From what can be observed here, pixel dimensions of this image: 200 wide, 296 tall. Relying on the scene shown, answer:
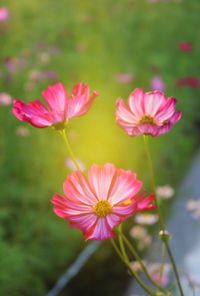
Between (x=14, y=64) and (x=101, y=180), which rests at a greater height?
(x=14, y=64)

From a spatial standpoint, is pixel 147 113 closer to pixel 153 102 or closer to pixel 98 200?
pixel 153 102

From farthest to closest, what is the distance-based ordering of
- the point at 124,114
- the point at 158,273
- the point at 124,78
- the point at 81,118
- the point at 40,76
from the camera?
the point at 124,78, the point at 81,118, the point at 40,76, the point at 158,273, the point at 124,114

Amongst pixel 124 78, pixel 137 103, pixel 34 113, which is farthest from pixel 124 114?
pixel 124 78

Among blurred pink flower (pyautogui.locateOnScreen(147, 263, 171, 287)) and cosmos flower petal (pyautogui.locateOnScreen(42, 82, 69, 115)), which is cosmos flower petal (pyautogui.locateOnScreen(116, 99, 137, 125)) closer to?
cosmos flower petal (pyautogui.locateOnScreen(42, 82, 69, 115))

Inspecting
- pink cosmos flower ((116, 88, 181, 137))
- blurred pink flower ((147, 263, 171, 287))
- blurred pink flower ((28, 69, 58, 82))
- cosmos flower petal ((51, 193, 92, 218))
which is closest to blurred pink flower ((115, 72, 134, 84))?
blurred pink flower ((28, 69, 58, 82))

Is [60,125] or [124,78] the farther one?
[124,78]

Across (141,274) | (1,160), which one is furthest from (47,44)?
(141,274)

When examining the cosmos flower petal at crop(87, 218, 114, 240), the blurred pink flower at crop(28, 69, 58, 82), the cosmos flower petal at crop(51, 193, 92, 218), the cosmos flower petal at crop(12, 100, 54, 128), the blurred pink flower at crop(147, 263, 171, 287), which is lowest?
the cosmos flower petal at crop(87, 218, 114, 240)
